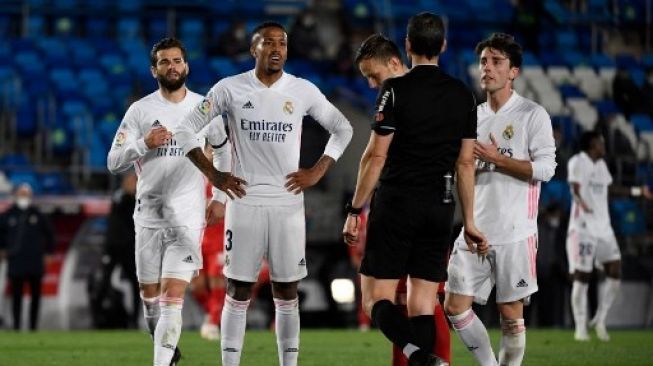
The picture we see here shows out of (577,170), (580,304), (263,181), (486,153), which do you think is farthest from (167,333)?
(577,170)

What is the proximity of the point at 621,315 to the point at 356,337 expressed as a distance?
586cm

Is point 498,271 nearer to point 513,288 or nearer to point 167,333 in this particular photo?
point 513,288

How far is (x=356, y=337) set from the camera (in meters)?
17.7

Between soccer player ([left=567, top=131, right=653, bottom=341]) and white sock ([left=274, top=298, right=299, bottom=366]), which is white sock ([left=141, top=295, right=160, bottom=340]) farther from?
soccer player ([left=567, top=131, right=653, bottom=341])

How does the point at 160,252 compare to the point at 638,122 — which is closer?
the point at 160,252

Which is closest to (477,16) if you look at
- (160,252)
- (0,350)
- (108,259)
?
(108,259)

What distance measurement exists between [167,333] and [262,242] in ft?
3.55

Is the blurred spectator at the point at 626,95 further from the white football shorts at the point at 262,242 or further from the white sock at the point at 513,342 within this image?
the white football shorts at the point at 262,242

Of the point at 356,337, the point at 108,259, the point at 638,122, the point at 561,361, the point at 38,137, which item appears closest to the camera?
the point at 561,361

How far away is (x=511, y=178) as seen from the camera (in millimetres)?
9602

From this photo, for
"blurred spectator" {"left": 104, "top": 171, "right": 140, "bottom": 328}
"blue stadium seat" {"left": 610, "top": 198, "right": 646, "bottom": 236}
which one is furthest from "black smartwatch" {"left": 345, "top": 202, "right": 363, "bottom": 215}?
"blue stadium seat" {"left": 610, "top": 198, "right": 646, "bottom": 236}

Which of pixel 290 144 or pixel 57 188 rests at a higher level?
pixel 290 144

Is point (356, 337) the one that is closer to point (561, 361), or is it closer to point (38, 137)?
point (561, 361)

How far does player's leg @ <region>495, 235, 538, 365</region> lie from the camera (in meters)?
9.58
